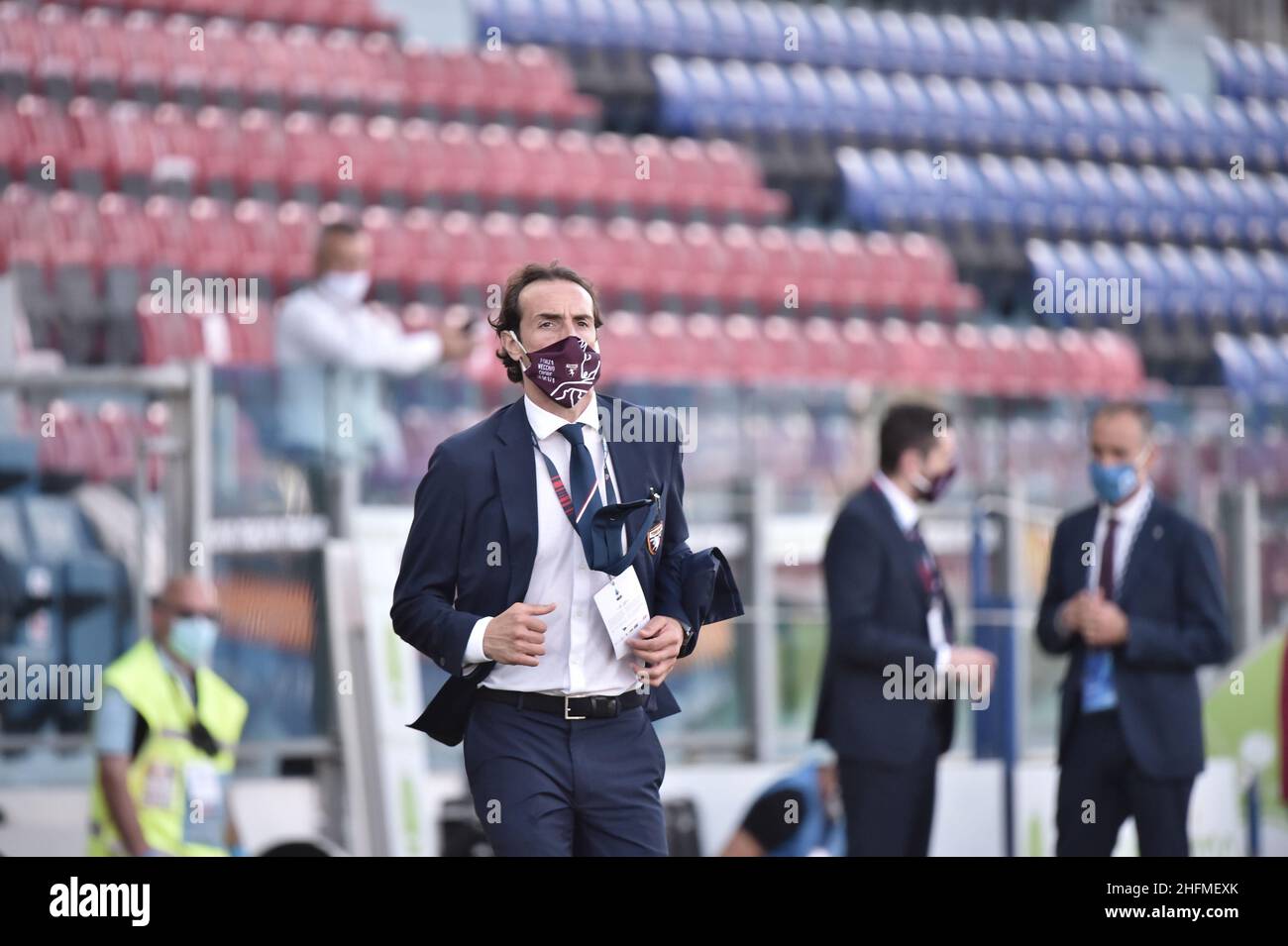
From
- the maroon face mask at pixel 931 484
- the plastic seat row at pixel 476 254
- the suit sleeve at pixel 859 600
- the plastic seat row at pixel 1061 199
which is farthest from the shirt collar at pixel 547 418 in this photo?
the plastic seat row at pixel 1061 199

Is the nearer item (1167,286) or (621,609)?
(621,609)

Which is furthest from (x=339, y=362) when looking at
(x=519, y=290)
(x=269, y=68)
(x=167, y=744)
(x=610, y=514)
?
(x=269, y=68)

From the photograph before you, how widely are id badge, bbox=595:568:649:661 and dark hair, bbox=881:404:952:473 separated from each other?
89.7 inches

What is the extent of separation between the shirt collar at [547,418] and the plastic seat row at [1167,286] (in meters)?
11.5

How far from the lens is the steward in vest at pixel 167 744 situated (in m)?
5.48

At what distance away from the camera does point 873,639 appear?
5117 millimetres

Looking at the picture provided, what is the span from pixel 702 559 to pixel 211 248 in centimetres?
925

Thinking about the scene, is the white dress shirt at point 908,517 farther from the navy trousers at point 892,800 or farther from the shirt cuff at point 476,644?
the shirt cuff at point 476,644

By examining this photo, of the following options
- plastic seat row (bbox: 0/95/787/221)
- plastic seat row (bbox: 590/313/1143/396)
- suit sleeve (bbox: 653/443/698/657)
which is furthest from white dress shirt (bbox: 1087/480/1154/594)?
plastic seat row (bbox: 0/95/787/221)

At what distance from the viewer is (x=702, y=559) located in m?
3.31

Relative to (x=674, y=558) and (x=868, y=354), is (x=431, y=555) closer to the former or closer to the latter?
(x=674, y=558)

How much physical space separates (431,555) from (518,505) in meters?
0.18

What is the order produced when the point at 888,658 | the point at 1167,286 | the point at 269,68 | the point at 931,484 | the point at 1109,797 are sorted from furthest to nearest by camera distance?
the point at 1167,286 < the point at 269,68 < the point at 931,484 < the point at 888,658 < the point at 1109,797
